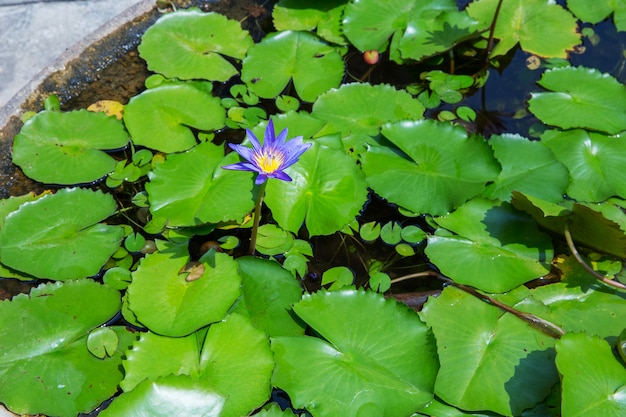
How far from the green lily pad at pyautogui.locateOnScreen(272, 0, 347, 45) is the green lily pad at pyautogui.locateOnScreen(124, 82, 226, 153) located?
2.15 feet

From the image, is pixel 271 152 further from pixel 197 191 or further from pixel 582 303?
pixel 582 303

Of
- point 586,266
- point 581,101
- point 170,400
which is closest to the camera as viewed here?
point 170,400

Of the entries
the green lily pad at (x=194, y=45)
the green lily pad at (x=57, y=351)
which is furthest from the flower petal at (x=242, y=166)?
the green lily pad at (x=194, y=45)

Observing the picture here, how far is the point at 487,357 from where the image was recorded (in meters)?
1.96

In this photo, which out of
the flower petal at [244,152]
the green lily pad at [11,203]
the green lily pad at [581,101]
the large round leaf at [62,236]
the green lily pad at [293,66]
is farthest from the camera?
the green lily pad at [293,66]

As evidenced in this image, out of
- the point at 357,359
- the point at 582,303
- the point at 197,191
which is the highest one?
the point at 197,191

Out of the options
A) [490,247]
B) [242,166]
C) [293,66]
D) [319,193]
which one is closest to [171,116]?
[293,66]

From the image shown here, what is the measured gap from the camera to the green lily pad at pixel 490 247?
7.16 feet

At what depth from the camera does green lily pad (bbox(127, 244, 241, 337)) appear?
194cm

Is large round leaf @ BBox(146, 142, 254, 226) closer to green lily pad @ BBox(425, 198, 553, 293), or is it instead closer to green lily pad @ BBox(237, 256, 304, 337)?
green lily pad @ BBox(237, 256, 304, 337)

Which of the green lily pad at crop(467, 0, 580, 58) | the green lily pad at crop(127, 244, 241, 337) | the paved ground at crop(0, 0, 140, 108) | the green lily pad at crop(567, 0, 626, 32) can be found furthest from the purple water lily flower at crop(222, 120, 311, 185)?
the green lily pad at crop(567, 0, 626, 32)

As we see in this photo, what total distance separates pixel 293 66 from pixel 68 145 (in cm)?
106

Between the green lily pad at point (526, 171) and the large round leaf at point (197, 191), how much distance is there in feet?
3.17

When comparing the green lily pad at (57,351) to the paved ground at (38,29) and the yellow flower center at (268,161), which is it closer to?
the yellow flower center at (268,161)
